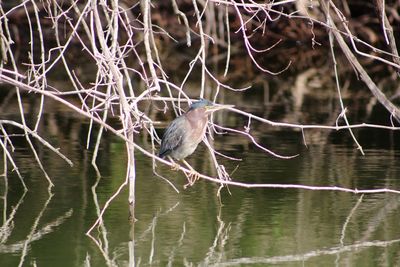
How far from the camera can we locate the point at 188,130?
20.0 ft

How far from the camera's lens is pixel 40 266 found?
4.92 m

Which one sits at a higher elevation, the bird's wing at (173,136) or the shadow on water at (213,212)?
the bird's wing at (173,136)

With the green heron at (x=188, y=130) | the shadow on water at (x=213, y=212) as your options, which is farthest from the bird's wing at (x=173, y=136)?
the shadow on water at (x=213, y=212)

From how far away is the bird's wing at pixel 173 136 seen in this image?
6094mm

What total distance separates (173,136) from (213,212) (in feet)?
1.73

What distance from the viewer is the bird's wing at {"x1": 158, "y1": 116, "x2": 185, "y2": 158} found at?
20.0ft

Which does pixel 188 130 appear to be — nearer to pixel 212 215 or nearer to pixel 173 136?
pixel 173 136

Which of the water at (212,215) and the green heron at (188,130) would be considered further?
the green heron at (188,130)

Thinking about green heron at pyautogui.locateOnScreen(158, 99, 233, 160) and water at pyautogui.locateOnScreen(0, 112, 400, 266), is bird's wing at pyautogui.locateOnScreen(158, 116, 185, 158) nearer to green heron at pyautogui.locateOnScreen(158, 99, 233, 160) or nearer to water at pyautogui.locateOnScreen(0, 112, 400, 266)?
green heron at pyautogui.locateOnScreen(158, 99, 233, 160)

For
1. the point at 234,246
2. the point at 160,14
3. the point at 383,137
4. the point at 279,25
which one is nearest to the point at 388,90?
the point at 383,137

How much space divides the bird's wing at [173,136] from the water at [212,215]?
36 cm

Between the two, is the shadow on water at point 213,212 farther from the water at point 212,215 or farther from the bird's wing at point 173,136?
the bird's wing at point 173,136

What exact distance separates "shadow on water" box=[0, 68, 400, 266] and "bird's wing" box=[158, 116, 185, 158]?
355mm

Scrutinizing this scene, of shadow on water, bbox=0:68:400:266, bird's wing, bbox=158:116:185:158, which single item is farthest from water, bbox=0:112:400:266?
bird's wing, bbox=158:116:185:158
